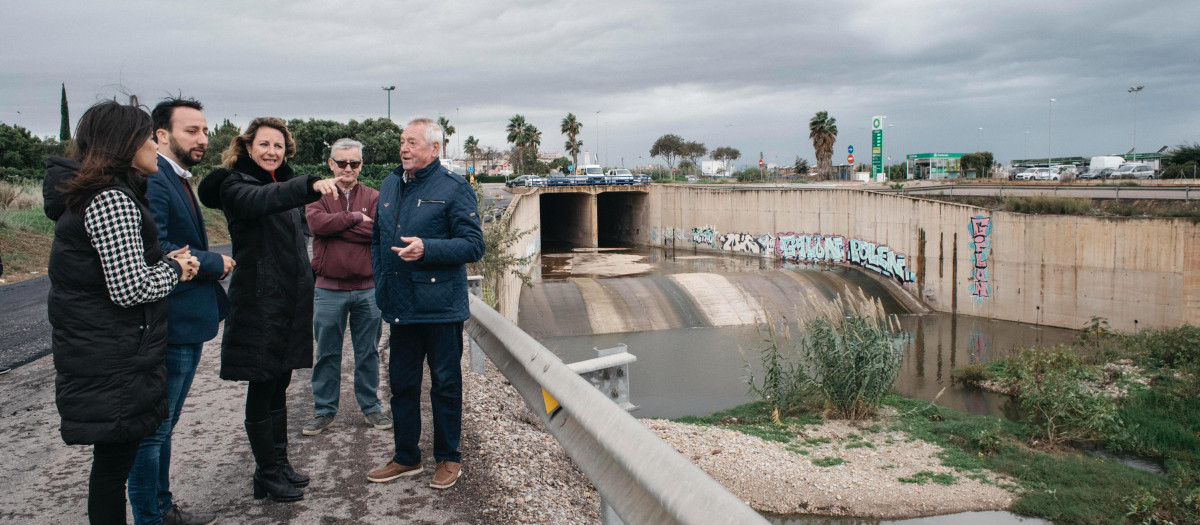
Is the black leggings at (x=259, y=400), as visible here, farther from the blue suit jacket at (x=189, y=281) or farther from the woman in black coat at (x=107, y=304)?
the woman in black coat at (x=107, y=304)

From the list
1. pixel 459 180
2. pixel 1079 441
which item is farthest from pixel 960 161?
pixel 459 180

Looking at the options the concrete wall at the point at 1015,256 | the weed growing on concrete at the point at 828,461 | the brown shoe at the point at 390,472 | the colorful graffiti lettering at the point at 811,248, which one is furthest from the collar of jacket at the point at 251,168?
the colorful graffiti lettering at the point at 811,248

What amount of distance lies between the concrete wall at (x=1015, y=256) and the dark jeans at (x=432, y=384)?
23945 millimetres

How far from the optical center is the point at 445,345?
436cm

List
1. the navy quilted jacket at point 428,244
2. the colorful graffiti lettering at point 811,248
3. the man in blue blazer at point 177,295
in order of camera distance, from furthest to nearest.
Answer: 1. the colorful graffiti lettering at point 811,248
2. the navy quilted jacket at point 428,244
3. the man in blue blazer at point 177,295

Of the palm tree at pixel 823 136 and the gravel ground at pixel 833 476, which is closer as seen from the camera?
the gravel ground at pixel 833 476

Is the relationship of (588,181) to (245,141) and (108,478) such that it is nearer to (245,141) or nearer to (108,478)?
(245,141)

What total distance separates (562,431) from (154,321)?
5.97ft

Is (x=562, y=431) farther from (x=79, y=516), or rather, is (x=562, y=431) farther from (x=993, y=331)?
(x=993, y=331)

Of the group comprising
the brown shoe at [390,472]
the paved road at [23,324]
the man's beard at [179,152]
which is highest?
the man's beard at [179,152]

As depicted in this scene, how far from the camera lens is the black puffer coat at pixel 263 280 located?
13.1 feet

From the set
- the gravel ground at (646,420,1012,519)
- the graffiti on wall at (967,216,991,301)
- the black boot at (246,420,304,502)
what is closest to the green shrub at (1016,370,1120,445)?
the gravel ground at (646,420,1012,519)

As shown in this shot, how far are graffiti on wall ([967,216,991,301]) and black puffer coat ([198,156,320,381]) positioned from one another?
2602 cm

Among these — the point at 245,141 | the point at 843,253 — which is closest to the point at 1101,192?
the point at 843,253
